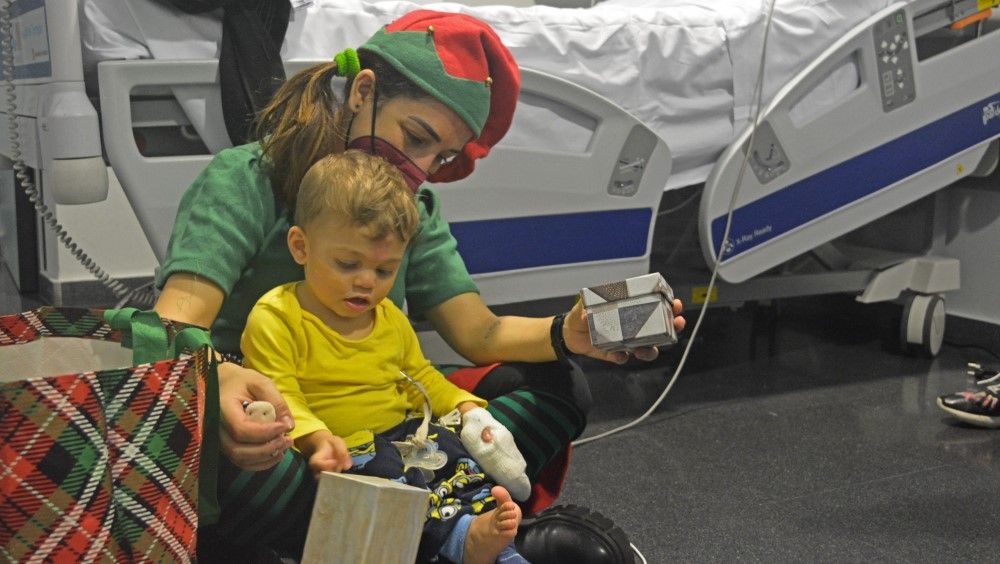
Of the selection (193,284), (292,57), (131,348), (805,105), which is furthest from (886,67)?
(131,348)

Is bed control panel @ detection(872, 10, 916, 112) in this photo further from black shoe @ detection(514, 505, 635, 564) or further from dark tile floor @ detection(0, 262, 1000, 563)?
black shoe @ detection(514, 505, 635, 564)

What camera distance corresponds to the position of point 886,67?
2.24m

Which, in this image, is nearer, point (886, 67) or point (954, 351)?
point (886, 67)

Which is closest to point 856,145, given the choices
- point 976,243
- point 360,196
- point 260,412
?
point 976,243

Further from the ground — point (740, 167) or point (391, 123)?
point (391, 123)

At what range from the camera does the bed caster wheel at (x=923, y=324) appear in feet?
8.59

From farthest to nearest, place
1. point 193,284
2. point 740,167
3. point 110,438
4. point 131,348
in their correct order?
point 740,167 → point 193,284 → point 131,348 → point 110,438

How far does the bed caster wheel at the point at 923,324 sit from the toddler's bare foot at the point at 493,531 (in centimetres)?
185

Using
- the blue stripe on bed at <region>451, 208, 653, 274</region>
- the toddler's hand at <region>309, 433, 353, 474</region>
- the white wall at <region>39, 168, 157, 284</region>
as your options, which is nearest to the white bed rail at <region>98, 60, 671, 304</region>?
the blue stripe on bed at <region>451, 208, 653, 274</region>

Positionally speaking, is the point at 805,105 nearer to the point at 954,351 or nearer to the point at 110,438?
the point at 954,351

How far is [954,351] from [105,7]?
2251 millimetres

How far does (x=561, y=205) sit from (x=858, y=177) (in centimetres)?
76

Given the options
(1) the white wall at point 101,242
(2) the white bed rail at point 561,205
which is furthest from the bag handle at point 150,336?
(1) the white wall at point 101,242

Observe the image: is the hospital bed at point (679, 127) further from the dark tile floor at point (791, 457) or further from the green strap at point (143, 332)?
the green strap at point (143, 332)
